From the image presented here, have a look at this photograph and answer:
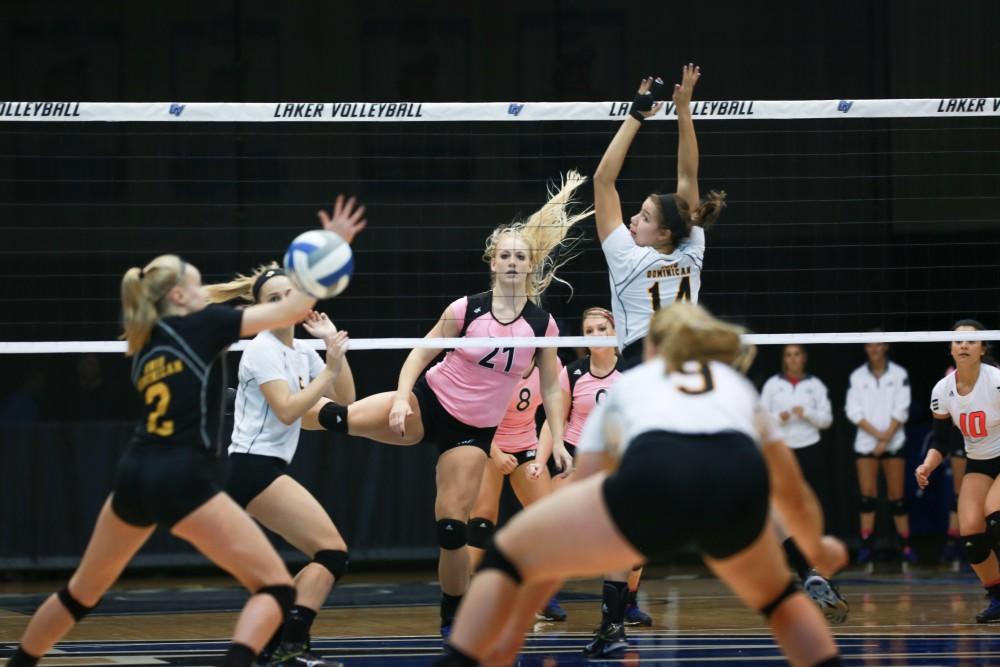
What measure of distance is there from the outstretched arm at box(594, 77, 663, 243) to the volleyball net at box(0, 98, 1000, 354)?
14.9ft

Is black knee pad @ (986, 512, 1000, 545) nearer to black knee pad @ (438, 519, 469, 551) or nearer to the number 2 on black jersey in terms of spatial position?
the number 2 on black jersey

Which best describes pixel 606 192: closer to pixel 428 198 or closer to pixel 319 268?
pixel 319 268

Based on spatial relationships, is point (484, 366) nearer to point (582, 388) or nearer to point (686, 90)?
point (582, 388)

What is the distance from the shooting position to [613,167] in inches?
263

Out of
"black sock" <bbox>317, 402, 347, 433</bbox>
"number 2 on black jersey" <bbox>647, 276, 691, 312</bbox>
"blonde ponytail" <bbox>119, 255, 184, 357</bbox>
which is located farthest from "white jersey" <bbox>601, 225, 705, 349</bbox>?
"blonde ponytail" <bbox>119, 255, 184, 357</bbox>

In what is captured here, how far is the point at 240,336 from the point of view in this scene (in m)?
5.66

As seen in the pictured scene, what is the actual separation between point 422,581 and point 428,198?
2987 mm

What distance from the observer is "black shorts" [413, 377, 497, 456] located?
26.0 ft

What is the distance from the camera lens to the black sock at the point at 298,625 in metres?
6.76

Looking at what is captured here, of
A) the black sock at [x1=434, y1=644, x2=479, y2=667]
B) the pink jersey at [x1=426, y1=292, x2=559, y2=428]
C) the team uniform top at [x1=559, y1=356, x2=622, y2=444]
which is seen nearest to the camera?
the black sock at [x1=434, y1=644, x2=479, y2=667]

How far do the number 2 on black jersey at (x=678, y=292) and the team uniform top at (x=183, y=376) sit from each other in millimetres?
2036

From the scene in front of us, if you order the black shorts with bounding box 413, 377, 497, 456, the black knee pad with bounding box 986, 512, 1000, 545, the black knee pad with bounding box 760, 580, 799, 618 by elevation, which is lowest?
the black knee pad with bounding box 760, 580, 799, 618

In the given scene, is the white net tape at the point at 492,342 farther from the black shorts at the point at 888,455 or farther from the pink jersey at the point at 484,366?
the black shorts at the point at 888,455

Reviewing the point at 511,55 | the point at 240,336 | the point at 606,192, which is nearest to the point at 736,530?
the point at 240,336
